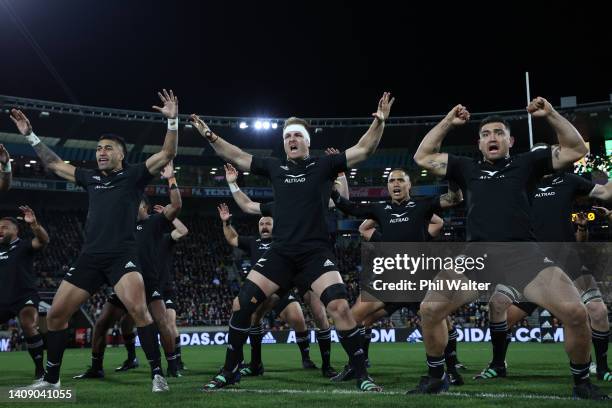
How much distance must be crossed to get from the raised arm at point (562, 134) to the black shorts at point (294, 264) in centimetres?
264

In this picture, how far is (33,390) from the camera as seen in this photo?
22.1 ft

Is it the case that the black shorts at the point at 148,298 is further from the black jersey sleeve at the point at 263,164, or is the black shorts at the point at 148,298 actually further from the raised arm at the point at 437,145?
the raised arm at the point at 437,145

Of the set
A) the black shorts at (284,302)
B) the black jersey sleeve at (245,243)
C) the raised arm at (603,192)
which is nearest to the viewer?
the raised arm at (603,192)

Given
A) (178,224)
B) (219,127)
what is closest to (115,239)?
(178,224)

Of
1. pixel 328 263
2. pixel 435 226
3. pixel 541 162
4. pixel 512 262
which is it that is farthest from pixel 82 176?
pixel 435 226

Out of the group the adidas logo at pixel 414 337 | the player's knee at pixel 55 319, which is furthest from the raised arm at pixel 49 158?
the adidas logo at pixel 414 337

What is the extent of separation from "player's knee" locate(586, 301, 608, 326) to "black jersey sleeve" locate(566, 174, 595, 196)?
1.58 metres

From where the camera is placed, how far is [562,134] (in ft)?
20.2

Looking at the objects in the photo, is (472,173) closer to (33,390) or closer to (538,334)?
(33,390)

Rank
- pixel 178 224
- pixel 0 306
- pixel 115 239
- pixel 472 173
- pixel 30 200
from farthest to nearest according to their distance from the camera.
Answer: pixel 30 200 < pixel 178 224 < pixel 0 306 < pixel 115 239 < pixel 472 173

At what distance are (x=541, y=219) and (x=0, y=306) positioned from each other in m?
8.36

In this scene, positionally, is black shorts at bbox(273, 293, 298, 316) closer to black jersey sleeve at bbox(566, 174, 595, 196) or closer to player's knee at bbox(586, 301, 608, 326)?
player's knee at bbox(586, 301, 608, 326)

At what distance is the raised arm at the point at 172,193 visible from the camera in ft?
30.1

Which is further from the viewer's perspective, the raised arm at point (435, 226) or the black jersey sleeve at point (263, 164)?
the raised arm at point (435, 226)
